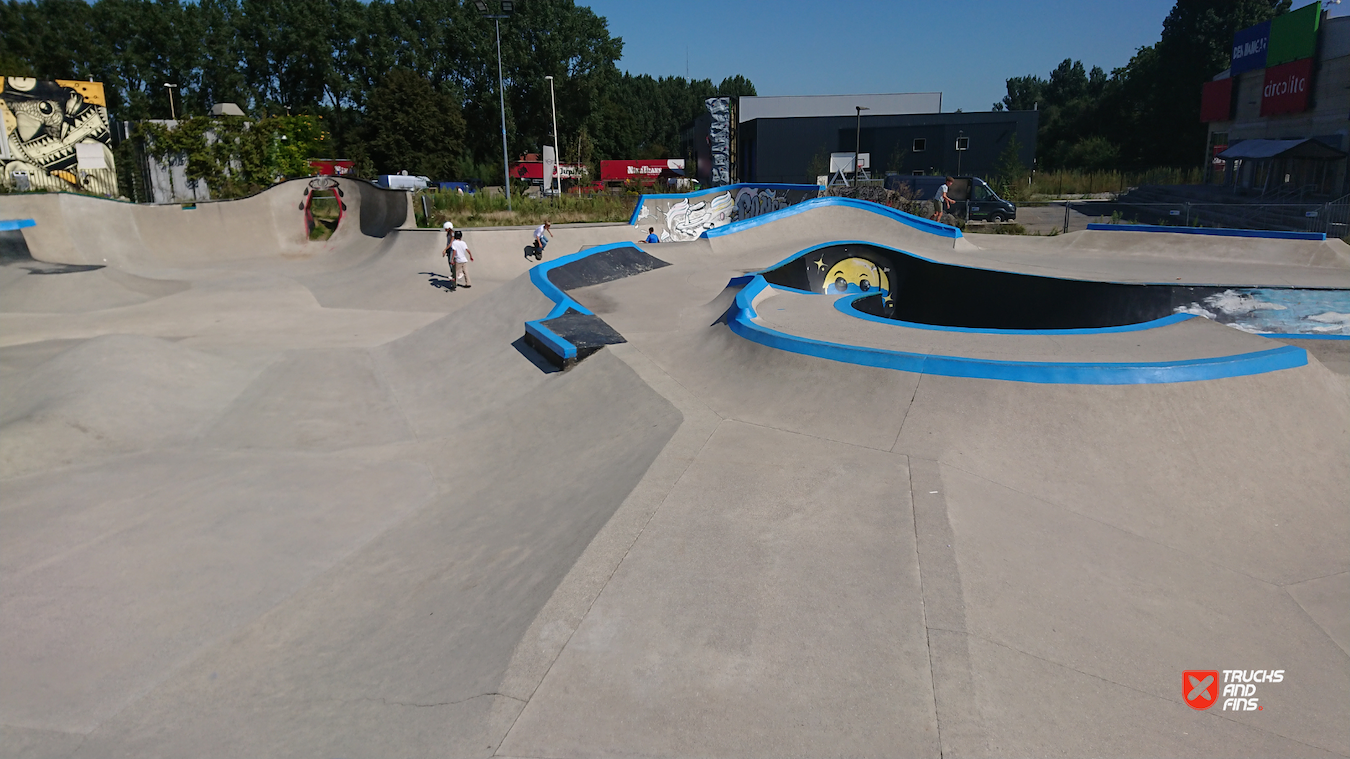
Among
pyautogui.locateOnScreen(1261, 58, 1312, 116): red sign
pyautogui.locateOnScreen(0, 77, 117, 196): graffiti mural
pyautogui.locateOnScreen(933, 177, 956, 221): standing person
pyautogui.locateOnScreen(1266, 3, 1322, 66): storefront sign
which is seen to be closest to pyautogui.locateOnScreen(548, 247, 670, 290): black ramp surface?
pyautogui.locateOnScreen(933, 177, 956, 221): standing person

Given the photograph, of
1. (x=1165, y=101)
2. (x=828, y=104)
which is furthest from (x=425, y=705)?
(x=1165, y=101)

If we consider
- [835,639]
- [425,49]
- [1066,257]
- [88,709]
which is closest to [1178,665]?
[835,639]

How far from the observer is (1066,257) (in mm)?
16578

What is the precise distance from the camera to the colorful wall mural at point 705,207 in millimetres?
25078

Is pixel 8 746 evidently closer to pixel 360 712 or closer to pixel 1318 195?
pixel 360 712

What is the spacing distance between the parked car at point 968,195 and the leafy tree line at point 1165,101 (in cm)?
3840

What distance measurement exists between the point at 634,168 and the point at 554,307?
4674 centimetres

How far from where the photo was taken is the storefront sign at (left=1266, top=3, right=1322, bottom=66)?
33125 millimetres

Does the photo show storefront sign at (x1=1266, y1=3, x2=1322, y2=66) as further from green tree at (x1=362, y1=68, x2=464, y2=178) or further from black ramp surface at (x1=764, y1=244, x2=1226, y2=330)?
green tree at (x1=362, y1=68, x2=464, y2=178)

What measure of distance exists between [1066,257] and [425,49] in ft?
218

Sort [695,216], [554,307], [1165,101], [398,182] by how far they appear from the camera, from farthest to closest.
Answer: [1165,101] < [398,182] < [695,216] < [554,307]

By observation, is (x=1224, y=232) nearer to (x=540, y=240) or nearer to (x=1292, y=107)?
(x=540, y=240)

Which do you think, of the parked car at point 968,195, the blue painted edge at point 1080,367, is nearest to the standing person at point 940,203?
the parked car at point 968,195

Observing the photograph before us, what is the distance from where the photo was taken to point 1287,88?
3569 centimetres
